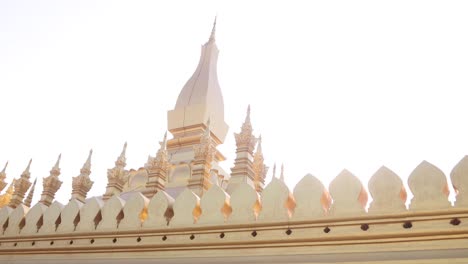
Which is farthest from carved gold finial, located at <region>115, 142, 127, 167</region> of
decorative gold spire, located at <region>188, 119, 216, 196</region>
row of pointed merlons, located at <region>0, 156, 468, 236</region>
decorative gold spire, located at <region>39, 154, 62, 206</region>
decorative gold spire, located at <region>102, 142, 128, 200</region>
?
row of pointed merlons, located at <region>0, 156, 468, 236</region>

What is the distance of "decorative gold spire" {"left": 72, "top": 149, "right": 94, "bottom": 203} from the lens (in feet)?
28.3

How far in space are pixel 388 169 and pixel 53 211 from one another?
4.01 meters

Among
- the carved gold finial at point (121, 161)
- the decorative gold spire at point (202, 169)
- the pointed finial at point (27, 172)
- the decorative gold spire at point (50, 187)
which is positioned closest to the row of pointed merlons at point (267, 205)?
the decorative gold spire at point (202, 169)

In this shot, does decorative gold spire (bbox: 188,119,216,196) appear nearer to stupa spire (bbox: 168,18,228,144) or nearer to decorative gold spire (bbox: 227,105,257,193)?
decorative gold spire (bbox: 227,105,257,193)

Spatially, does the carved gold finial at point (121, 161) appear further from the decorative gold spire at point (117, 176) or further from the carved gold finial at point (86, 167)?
the carved gold finial at point (86, 167)

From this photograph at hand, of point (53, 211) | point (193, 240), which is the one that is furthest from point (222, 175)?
point (193, 240)

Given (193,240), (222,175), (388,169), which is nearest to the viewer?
(388,169)

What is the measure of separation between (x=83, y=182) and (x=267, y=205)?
5516 mm

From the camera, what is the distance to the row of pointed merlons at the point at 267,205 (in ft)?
12.1

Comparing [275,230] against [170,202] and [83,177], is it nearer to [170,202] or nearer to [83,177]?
[170,202]

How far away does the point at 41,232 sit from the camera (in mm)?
5488

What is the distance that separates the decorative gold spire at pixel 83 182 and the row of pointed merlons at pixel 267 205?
2.83m

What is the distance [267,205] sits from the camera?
427 cm

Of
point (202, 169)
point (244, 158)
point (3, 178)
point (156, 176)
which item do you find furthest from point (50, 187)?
point (244, 158)
